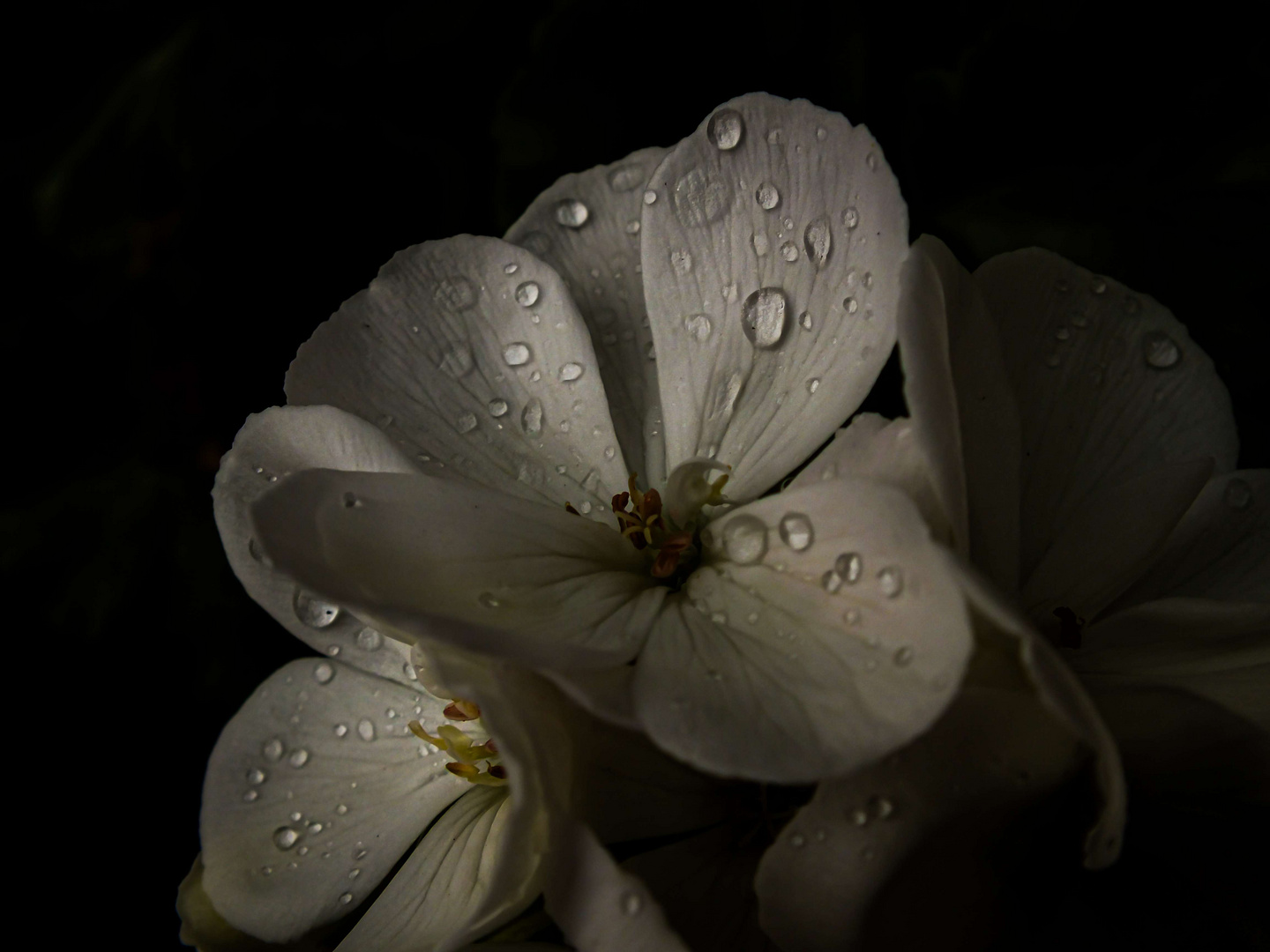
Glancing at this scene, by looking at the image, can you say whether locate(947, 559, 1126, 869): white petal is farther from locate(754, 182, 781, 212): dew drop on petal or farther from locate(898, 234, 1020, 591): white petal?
locate(754, 182, 781, 212): dew drop on petal

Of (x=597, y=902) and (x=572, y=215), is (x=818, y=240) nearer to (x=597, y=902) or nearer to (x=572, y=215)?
(x=572, y=215)

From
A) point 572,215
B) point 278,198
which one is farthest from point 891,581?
point 278,198

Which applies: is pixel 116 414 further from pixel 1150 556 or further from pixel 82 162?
pixel 1150 556

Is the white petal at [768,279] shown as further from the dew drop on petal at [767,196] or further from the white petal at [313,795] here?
the white petal at [313,795]

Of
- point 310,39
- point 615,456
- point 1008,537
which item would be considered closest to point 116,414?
point 310,39

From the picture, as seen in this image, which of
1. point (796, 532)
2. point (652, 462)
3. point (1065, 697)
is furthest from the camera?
point (652, 462)

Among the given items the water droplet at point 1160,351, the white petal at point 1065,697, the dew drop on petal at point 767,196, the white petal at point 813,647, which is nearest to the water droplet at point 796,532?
the white petal at point 813,647
